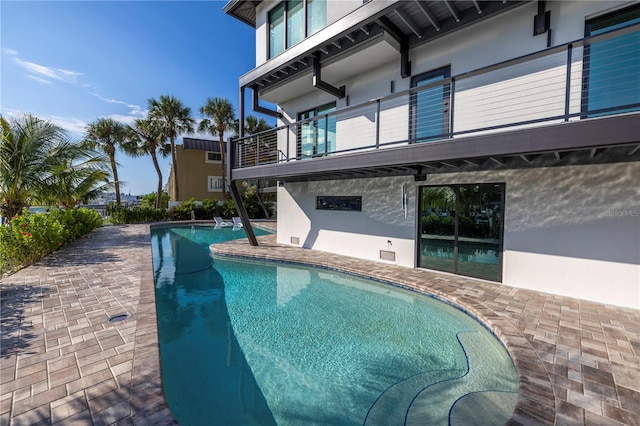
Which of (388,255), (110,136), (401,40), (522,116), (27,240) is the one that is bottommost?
(388,255)

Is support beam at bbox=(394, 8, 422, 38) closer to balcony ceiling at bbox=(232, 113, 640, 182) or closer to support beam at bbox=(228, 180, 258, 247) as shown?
balcony ceiling at bbox=(232, 113, 640, 182)

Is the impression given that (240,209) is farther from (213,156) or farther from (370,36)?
(213,156)

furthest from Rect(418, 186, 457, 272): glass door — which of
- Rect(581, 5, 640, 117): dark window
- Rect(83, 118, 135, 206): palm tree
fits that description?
Rect(83, 118, 135, 206): palm tree

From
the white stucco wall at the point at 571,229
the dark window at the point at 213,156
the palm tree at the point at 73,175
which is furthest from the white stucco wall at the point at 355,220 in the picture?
the dark window at the point at 213,156

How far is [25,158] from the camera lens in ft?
29.6

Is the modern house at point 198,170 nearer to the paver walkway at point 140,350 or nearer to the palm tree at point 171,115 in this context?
the palm tree at point 171,115

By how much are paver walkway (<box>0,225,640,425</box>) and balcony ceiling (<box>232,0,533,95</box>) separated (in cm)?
640

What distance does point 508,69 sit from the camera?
248 inches

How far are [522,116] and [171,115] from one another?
85.5 feet

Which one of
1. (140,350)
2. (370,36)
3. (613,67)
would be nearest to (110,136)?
(370,36)

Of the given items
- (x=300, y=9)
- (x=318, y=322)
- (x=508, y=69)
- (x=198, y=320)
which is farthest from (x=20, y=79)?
(x=508, y=69)

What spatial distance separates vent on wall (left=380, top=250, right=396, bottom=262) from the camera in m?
8.77

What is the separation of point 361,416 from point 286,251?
8.06 m

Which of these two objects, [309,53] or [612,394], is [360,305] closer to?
[612,394]
